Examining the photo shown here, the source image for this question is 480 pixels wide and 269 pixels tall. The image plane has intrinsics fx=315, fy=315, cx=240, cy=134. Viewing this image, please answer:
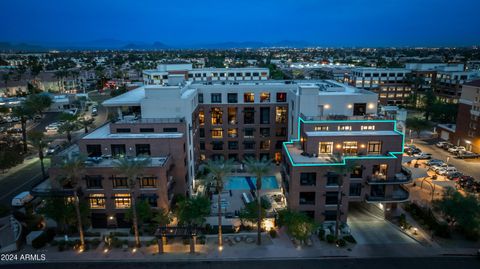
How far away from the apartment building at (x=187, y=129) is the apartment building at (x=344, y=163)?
6.79 feet

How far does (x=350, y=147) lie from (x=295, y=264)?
2340 centimetres

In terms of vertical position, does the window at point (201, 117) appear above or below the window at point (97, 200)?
above

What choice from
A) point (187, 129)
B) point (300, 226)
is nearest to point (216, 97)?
point (187, 129)

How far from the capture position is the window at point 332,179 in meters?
50.1

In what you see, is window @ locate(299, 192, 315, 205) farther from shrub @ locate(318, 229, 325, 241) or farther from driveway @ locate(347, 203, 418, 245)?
driveway @ locate(347, 203, 418, 245)

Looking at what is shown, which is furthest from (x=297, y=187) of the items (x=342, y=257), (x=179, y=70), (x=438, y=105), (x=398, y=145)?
(x=179, y=70)

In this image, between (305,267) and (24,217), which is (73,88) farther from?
(305,267)

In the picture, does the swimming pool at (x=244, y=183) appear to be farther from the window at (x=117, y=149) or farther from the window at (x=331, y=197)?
the window at (x=117, y=149)

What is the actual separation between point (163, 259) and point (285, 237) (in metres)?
18.2

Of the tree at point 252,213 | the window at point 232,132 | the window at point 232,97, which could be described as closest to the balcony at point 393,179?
the tree at point 252,213

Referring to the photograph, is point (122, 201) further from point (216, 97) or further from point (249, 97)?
point (249, 97)

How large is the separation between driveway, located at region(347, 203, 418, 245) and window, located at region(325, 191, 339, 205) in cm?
503

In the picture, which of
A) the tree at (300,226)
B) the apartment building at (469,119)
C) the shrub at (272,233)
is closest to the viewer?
the tree at (300,226)

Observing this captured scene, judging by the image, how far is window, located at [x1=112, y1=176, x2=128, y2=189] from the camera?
4988 centimetres
